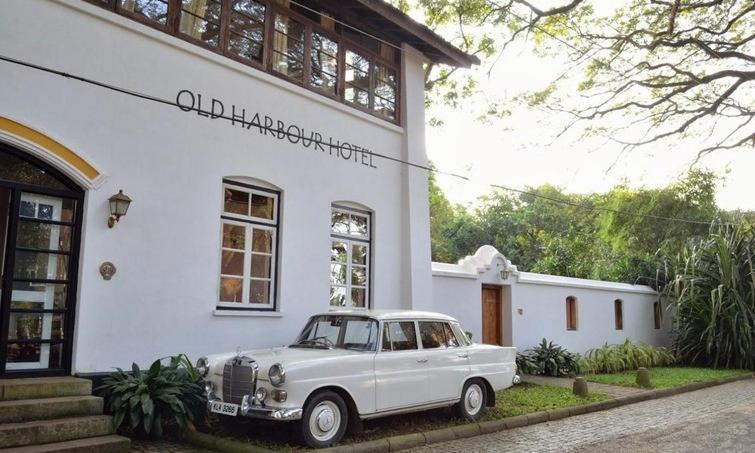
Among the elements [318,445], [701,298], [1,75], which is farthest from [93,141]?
[701,298]

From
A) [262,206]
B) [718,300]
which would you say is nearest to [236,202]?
[262,206]

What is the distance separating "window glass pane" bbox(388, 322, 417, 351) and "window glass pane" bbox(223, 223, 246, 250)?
289 centimetres

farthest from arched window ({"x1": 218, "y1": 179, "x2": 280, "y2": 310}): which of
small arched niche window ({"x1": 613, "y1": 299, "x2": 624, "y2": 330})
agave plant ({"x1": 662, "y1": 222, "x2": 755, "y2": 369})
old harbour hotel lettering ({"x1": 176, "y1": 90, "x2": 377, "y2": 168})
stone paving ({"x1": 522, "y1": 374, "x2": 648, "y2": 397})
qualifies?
agave plant ({"x1": 662, "y1": 222, "x2": 755, "y2": 369})

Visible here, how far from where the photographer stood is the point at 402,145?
40.5 feet

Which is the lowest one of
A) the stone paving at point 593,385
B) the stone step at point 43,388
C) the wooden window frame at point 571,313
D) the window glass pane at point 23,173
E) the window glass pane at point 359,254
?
the stone paving at point 593,385

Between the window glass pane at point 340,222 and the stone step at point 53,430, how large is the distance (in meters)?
5.22

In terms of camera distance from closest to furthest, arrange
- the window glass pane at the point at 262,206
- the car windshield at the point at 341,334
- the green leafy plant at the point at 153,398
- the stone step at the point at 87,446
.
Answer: the stone step at the point at 87,446
the green leafy plant at the point at 153,398
the car windshield at the point at 341,334
the window glass pane at the point at 262,206

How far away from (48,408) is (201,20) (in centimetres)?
575

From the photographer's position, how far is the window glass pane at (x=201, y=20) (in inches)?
351

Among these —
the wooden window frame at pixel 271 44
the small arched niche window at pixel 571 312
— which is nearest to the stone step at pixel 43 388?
the wooden window frame at pixel 271 44

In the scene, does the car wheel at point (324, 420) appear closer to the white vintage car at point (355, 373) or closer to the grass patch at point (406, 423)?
the white vintage car at point (355, 373)

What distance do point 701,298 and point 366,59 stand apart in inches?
473

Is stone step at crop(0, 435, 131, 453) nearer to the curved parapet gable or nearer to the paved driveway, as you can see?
the curved parapet gable

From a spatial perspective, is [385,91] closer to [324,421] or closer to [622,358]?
[324,421]
